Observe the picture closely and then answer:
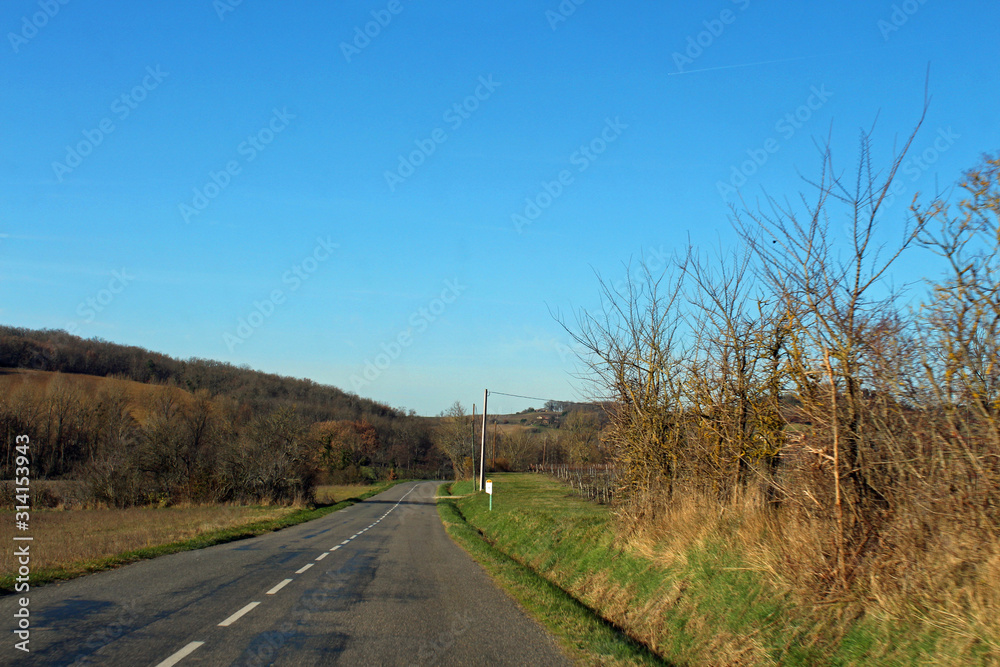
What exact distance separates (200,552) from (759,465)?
42.8 ft

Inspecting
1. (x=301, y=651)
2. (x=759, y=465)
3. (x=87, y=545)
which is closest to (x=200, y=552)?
(x=87, y=545)

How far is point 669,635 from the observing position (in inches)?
286

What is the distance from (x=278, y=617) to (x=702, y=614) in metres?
5.14

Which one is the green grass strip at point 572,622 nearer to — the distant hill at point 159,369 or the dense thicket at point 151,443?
the dense thicket at point 151,443

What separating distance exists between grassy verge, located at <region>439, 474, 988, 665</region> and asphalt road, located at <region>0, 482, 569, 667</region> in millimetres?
740

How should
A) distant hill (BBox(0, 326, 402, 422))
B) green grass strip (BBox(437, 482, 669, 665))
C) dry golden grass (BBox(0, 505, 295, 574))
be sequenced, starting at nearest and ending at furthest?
1. green grass strip (BBox(437, 482, 669, 665))
2. dry golden grass (BBox(0, 505, 295, 574))
3. distant hill (BBox(0, 326, 402, 422))

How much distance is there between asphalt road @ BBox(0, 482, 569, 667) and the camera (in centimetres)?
605

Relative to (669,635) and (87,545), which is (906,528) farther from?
(87,545)

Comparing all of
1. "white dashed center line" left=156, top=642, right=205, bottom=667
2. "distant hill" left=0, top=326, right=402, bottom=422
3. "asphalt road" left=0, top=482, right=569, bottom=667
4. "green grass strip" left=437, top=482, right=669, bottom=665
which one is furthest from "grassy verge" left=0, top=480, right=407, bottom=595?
"distant hill" left=0, top=326, right=402, bottom=422

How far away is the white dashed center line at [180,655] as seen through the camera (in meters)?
5.58

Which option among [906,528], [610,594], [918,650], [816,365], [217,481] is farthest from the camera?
[217,481]

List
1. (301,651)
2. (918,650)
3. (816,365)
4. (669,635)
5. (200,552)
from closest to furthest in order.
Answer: (918,650) → (301,651) → (816,365) → (669,635) → (200,552)

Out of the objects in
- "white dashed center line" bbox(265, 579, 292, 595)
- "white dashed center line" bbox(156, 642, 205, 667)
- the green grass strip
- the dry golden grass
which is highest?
"white dashed center line" bbox(156, 642, 205, 667)

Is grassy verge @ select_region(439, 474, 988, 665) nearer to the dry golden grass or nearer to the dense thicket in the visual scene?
the dry golden grass
